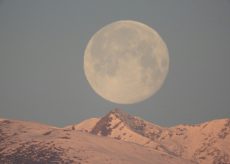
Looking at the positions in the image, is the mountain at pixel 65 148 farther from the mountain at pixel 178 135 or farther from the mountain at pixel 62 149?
the mountain at pixel 178 135

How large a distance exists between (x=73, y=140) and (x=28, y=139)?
25.9 ft

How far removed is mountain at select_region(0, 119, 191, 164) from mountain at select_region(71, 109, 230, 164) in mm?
79964

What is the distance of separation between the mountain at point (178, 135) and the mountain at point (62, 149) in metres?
80.0

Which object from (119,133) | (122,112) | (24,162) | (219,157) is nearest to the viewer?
(24,162)

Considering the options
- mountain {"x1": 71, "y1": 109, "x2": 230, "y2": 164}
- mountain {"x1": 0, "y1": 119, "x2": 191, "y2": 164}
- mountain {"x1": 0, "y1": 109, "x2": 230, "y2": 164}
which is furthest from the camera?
mountain {"x1": 71, "y1": 109, "x2": 230, "y2": 164}

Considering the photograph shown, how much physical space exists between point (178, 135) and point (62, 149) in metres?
133

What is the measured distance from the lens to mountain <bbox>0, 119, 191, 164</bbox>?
55719mm

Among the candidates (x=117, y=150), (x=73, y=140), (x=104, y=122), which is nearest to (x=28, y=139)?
(x=73, y=140)

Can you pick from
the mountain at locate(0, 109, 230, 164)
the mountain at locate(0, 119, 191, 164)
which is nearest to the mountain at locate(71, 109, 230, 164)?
the mountain at locate(0, 109, 230, 164)

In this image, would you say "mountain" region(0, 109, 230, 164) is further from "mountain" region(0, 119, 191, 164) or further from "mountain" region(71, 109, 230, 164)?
"mountain" region(71, 109, 230, 164)

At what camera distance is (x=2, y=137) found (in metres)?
64.8

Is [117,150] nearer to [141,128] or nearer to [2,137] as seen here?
[2,137]

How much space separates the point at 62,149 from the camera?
59250mm

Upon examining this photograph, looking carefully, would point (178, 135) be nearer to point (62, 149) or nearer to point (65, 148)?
point (65, 148)
